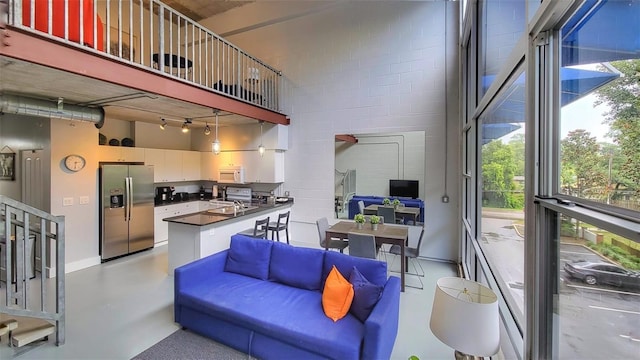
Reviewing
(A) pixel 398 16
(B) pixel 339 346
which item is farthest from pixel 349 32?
(B) pixel 339 346

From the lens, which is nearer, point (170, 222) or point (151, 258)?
point (170, 222)

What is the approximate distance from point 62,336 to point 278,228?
9.68 ft

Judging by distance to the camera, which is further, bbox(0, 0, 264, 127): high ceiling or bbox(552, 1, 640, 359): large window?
bbox(0, 0, 264, 127): high ceiling

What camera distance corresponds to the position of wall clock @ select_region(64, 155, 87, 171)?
4.21m

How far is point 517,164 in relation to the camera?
5.53ft

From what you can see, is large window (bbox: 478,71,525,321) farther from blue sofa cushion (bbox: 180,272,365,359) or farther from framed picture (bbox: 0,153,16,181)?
framed picture (bbox: 0,153,16,181)

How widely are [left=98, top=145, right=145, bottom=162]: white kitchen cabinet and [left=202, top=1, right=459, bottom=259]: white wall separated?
119 inches

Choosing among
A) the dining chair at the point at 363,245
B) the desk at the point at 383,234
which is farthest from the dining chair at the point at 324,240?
the dining chair at the point at 363,245

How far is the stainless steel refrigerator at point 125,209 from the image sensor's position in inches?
183

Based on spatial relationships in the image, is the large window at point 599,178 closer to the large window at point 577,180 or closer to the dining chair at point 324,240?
the large window at point 577,180

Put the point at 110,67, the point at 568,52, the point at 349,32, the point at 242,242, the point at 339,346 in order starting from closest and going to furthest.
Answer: the point at 568,52 → the point at 339,346 → the point at 110,67 → the point at 242,242 → the point at 349,32

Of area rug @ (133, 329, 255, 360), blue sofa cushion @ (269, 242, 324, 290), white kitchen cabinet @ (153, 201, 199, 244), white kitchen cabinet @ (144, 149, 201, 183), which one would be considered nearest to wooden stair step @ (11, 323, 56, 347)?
area rug @ (133, 329, 255, 360)

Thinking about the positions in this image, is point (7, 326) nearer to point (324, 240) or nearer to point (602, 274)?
point (324, 240)

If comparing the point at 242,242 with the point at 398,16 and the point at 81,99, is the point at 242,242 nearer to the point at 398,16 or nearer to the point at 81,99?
Result: the point at 81,99
